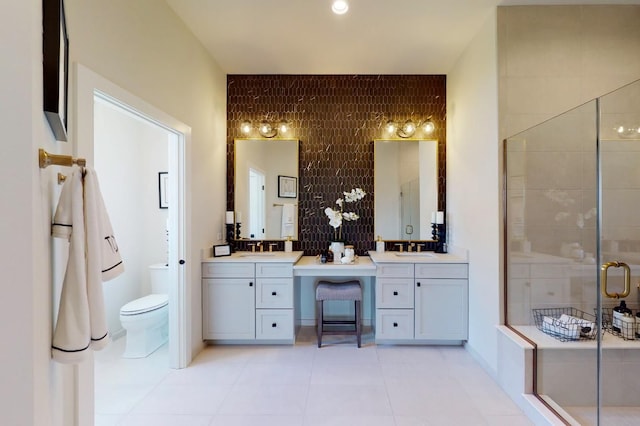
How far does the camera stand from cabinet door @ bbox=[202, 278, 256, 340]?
2.97m

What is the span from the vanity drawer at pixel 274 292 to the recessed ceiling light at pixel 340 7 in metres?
2.37

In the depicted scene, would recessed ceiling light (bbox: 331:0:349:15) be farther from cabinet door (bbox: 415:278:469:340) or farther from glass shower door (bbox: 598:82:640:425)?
cabinet door (bbox: 415:278:469:340)

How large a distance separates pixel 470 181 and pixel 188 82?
2755mm

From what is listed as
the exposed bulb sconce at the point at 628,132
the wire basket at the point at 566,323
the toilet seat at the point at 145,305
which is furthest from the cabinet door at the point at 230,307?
the exposed bulb sconce at the point at 628,132

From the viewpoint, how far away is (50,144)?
3.92 ft

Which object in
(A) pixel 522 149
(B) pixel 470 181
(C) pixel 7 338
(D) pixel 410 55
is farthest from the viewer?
(D) pixel 410 55

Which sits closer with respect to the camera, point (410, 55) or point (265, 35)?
point (265, 35)

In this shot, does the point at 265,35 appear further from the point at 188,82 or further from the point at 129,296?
the point at 129,296

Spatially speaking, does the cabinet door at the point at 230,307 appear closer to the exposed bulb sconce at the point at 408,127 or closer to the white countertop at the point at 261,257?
the white countertop at the point at 261,257

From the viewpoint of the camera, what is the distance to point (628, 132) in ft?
6.52

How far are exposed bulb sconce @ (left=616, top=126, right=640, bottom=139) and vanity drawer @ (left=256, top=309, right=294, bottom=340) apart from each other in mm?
2905

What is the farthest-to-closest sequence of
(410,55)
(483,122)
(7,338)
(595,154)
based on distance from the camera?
(410,55) → (483,122) → (595,154) → (7,338)

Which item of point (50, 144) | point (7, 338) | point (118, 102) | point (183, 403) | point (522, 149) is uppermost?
point (118, 102)

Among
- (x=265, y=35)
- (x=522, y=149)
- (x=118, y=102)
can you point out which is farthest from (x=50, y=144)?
(x=522, y=149)
